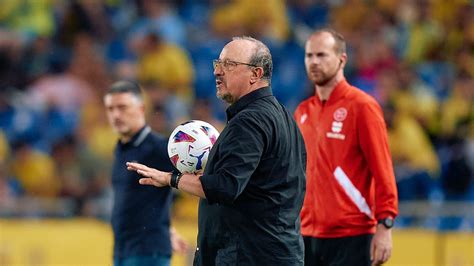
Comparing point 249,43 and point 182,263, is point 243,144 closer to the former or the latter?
point 249,43

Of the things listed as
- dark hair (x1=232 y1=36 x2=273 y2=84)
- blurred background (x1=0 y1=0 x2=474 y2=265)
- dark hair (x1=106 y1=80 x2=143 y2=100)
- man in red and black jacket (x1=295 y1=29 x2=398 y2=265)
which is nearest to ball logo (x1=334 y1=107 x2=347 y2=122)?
man in red and black jacket (x1=295 y1=29 x2=398 y2=265)

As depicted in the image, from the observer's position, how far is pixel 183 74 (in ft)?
50.3

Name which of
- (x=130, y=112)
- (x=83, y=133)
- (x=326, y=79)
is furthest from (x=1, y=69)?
(x=326, y=79)

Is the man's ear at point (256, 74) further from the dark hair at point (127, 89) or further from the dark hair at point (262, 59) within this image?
the dark hair at point (127, 89)

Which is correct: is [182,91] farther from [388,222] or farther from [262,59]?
[262,59]

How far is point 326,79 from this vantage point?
805 cm

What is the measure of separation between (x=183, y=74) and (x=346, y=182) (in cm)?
777

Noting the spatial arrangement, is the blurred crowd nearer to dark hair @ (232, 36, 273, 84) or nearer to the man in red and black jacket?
the man in red and black jacket

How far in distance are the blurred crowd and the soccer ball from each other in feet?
20.7

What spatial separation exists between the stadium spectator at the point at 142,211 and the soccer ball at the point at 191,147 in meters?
1.84

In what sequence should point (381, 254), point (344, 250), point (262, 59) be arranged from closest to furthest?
point (262, 59), point (381, 254), point (344, 250)

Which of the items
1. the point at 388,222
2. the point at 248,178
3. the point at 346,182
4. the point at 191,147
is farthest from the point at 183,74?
the point at 248,178

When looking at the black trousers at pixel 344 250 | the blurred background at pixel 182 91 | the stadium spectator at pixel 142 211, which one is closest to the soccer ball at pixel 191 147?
the black trousers at pixel 344 250

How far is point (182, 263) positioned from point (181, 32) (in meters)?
5.00
